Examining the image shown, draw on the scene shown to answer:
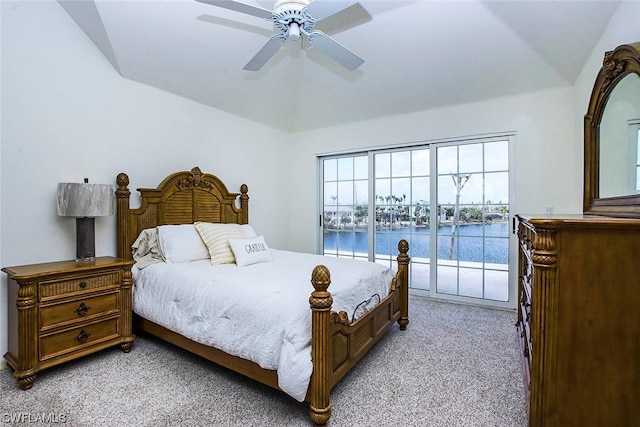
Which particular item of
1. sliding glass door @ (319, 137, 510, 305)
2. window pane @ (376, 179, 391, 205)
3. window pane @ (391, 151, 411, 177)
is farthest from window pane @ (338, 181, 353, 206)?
window pane @ (391, 151, 411, 177)

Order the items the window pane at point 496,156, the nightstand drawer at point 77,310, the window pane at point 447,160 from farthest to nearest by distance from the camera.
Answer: the window pane at point 447,160
the window pane at point 496,156
the nightstand drawer at point 77,310

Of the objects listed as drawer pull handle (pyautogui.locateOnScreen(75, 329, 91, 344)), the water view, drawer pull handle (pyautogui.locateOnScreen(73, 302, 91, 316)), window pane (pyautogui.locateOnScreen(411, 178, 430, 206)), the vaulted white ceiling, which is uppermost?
the vaulted white ceiling

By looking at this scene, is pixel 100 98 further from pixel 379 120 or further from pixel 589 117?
pixel 589 117

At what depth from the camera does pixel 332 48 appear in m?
2.42

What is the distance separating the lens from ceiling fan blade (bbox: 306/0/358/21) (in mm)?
1891

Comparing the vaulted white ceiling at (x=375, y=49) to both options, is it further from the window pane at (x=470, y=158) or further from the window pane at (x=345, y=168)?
the window pane at (x=345, y=168)

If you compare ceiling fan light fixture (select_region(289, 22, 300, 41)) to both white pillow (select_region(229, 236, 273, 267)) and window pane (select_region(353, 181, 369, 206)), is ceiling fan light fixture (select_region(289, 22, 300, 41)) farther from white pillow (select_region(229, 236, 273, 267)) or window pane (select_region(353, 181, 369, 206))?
window pane (select_region(353, 181, 369, 206))

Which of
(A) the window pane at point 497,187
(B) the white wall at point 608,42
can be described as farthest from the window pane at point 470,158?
(B) the white wall at point 608,42

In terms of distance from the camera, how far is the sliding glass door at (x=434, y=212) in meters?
3.57

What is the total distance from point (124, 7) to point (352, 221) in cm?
343

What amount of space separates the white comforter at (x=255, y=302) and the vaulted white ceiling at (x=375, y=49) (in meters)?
2.06

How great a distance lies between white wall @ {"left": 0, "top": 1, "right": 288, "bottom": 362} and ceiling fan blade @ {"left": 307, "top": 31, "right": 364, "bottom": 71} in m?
1.89

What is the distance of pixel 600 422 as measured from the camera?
1322mm

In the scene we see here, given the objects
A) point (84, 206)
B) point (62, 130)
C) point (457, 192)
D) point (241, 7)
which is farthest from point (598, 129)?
point (62, 130)
